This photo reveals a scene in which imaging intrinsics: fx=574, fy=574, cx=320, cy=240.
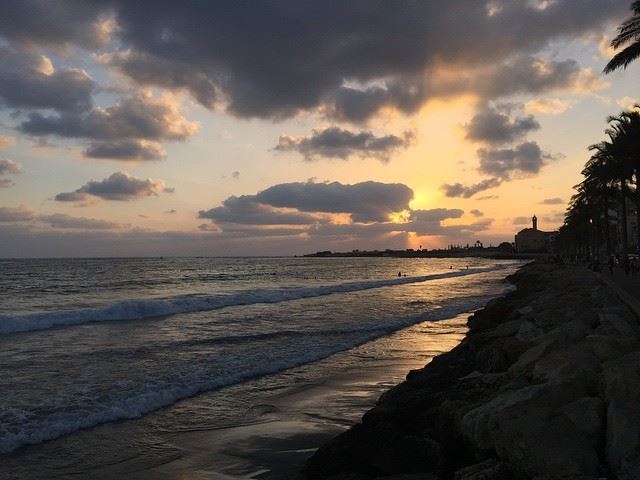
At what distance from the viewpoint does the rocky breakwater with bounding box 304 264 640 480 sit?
15.8 feet

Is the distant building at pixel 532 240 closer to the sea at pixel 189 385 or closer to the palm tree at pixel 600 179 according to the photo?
the palm tree at pixel 600 179

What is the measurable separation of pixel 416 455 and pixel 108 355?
11.5 m

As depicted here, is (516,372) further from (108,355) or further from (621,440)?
(108,355)

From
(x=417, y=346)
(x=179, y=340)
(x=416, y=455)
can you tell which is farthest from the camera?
(x=179, y=340)

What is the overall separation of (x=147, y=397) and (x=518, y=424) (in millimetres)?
7510

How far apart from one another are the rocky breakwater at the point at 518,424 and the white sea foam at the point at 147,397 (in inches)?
172

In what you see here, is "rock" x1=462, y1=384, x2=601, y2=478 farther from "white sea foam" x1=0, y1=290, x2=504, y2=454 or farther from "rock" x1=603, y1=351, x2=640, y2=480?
"white sea foam" x1=0, y1=290, x2=504, y2=454

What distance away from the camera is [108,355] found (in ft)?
51.3

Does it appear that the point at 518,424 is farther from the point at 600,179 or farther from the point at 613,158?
the point at 600,179

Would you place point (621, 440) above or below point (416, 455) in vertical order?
above

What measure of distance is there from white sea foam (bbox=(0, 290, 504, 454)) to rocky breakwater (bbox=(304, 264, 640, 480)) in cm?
437

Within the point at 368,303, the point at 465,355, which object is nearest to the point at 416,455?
the point at 465,355

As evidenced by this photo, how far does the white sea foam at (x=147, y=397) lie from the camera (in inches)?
344

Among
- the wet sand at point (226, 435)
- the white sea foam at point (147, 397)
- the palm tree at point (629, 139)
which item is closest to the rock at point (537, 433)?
the wet sand at point (226, 435)
